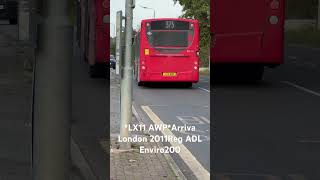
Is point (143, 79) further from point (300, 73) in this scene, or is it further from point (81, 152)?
point (300, 73)

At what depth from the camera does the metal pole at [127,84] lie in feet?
16.3

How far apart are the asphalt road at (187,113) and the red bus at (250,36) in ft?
7.26

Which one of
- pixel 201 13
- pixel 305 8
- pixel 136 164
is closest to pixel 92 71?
pixel 201 13

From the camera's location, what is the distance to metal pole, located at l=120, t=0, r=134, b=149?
4.96 metres

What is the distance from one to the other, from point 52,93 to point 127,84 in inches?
143

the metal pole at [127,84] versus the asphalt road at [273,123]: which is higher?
the metal pole at [127,84]

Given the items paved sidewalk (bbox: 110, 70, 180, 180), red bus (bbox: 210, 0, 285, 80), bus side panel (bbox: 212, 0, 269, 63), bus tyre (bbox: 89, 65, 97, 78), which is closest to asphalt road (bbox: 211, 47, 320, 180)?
red bus (bbox: 210, 0, 285, 80)

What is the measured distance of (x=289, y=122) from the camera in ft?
29.5

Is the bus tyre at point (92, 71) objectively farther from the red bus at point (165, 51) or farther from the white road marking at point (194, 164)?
the white road marking at point (194, 164)

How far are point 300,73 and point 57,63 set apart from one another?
Answer: 29.1 feet

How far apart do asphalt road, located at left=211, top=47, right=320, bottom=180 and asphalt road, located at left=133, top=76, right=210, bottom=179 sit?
22 cm

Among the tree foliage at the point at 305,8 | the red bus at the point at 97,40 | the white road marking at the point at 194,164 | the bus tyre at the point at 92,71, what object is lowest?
the white road marking at the point at 194,164

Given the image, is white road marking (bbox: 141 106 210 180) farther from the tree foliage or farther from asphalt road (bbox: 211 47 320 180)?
the tree foliage

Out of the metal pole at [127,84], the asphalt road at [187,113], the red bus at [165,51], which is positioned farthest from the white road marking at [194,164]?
the red bus at [165,51]
